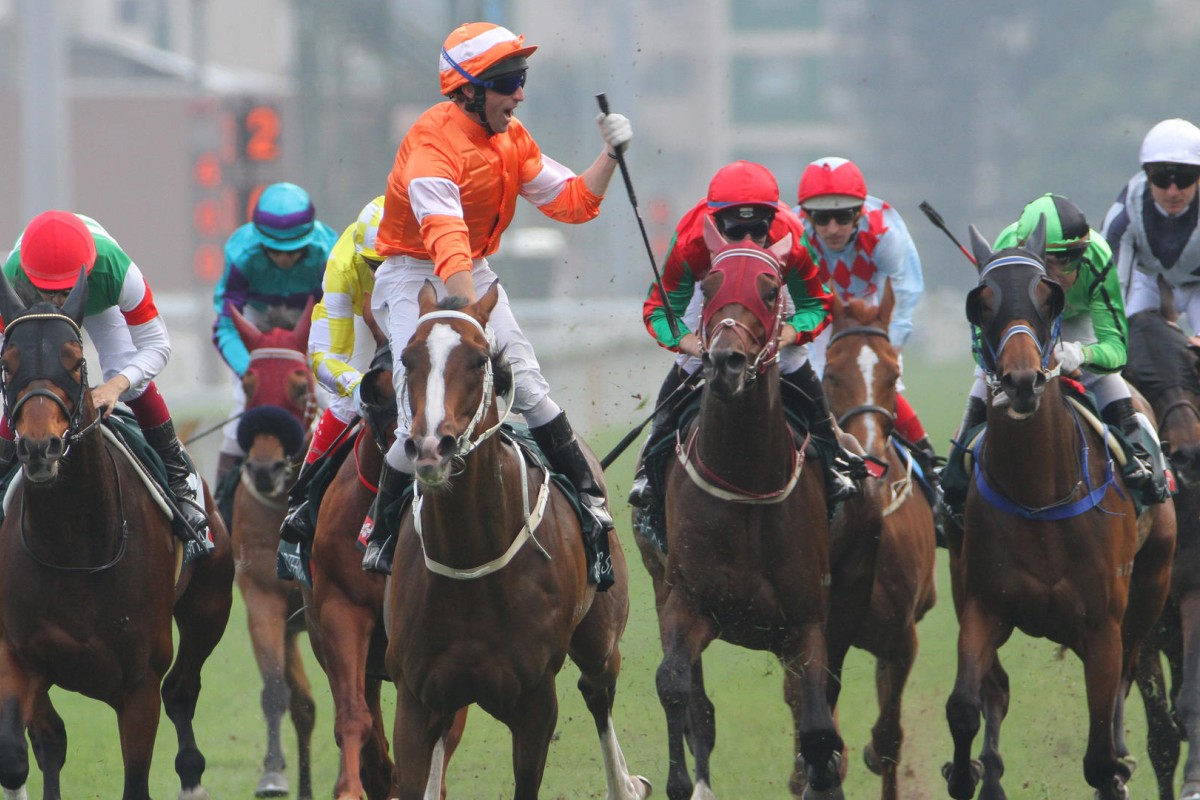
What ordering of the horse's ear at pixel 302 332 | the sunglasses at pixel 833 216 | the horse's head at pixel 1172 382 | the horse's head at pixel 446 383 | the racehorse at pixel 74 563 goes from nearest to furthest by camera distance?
the horse's head at pixel 446 383
the racehorse at pixel 74 563
the horse's head at pixel 1172 382
the sunglasses at pixel 833 216
the horse's ear at pixel 302 332

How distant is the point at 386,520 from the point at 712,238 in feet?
5.19

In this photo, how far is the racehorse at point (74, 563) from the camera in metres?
6.18

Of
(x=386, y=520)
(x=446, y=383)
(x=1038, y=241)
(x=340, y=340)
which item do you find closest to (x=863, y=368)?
(x=1038, y=241)

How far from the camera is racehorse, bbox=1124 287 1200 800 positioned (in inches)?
318

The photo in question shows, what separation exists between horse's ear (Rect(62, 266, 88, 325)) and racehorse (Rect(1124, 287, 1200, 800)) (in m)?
4.48

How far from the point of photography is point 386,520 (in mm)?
6441

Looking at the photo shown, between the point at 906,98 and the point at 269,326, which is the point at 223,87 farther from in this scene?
the point at 269,326

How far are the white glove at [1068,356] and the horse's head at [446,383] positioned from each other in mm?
2281

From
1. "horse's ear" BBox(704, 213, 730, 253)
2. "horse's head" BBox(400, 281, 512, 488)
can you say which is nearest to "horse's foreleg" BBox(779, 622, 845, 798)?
"horse's ear" BBox(704, 213, 730, 253)

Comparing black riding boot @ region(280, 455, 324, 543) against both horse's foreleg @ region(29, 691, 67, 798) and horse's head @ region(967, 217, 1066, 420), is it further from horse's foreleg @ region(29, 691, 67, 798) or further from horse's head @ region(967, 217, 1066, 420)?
horse's head @ region(967, 217, 1066, 420)

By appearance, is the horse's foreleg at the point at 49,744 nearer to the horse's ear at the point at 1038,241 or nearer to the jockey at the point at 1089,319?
the jockey at the point at 1089,319

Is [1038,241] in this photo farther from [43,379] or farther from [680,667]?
[43,379]

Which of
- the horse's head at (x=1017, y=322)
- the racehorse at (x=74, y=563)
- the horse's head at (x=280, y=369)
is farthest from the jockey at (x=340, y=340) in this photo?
the horse's head at (x=1017, y=322)

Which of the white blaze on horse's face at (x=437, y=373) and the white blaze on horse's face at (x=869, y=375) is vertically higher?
the white blaze on horse's face at (x=437, y=373)
